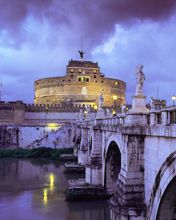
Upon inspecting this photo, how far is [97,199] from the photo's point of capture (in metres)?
20.8

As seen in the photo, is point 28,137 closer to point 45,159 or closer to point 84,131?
point 45,159

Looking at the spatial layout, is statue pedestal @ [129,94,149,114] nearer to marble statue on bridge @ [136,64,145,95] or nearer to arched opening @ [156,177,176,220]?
marble statue on bridge @ [136,64,145,95]

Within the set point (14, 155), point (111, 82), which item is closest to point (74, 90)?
point (111, 82)

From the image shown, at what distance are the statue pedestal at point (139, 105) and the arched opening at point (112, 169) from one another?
27.8 feet

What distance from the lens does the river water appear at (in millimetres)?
18500

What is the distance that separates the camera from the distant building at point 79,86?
79.1 metres

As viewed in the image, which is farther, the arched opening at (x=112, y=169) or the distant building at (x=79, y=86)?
the distant building at (x=79, y=86)

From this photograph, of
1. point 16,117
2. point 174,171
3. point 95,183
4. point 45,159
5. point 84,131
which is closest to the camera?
point 174,171

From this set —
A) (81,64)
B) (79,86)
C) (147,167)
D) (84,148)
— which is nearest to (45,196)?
(84,148)

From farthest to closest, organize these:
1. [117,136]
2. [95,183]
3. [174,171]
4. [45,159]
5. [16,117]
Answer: [16,117] < [45,159] < [95,183] < [117,136] < [174,171]

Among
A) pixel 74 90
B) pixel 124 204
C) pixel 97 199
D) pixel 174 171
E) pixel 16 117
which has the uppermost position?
pixel 74 90

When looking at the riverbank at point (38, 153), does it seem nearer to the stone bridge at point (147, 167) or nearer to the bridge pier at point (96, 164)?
the bridge pier at point (96, 164)

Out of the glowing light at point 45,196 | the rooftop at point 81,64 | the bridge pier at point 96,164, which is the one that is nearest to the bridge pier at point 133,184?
the glowing light at point 45,196

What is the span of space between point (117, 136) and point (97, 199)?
6.11 metres
